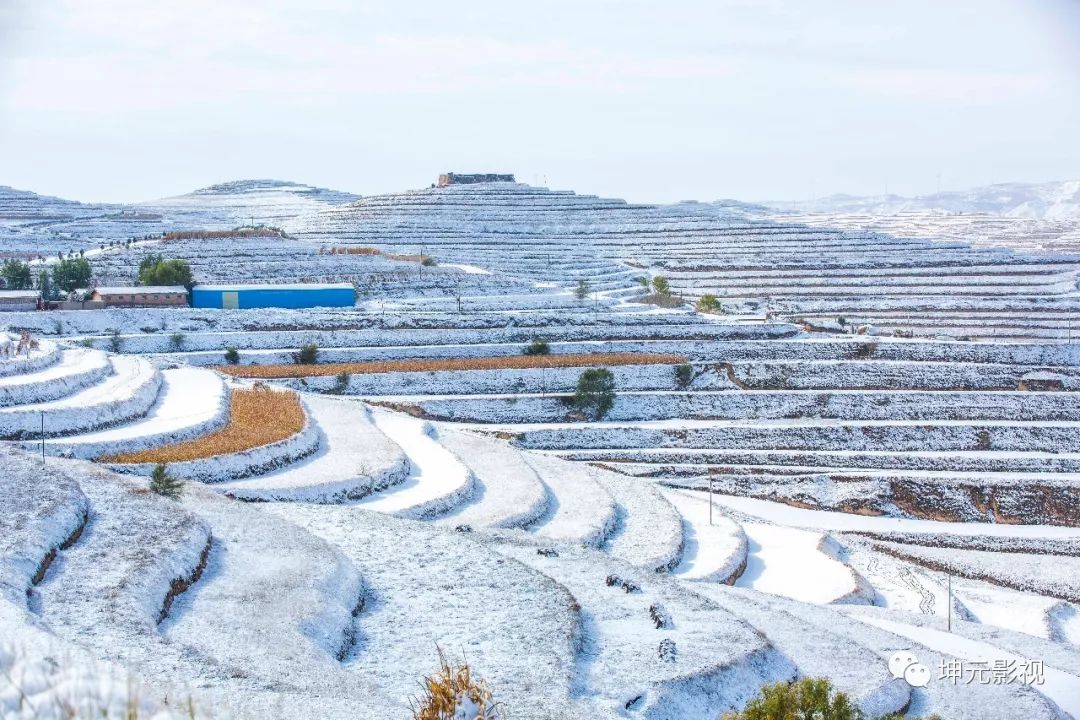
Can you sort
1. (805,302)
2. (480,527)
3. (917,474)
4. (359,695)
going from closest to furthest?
(359,695)
(480,527)
(917,474)
(805,302)

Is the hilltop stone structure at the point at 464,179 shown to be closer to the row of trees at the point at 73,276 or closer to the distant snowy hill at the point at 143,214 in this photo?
the distant snowy hill at the point at 143,214

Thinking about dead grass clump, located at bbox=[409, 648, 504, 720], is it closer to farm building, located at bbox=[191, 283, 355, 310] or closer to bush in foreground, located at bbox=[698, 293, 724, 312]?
farm building, located at bbox=[191, 283, 355, 310]

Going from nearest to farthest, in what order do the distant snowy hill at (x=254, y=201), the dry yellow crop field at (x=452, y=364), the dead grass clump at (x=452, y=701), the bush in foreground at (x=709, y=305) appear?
the dead grass clump at (x=452, y=701)
the dry yellow crop field at (x=452, y=364)
the bush in foreground at (x=709, y=305)
the distant snowy hill at (x=254, y=201)

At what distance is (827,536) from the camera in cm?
3553

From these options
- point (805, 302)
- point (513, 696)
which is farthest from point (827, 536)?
point (805, 302)

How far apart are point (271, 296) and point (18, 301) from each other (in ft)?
40.2

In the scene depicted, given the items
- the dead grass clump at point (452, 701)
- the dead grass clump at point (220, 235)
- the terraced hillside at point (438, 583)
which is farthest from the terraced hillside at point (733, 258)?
the dead grass clump at point (452, 701)

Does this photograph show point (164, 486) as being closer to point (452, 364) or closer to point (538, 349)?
point (452, 364)

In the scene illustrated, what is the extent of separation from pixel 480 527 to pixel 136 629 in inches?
482

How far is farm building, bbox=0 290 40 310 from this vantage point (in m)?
60.9

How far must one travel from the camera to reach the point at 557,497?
111 ft

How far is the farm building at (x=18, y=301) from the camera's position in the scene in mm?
60875

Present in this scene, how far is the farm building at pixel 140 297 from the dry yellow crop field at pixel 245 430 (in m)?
23.7

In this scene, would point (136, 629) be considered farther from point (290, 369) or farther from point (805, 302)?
point (805, 302)
